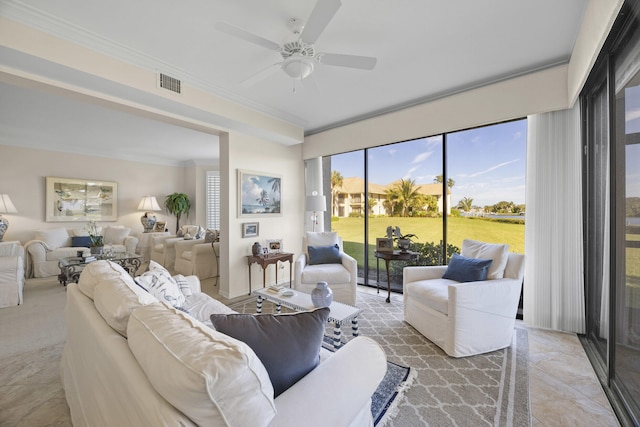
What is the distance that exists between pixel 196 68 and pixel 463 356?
382cm

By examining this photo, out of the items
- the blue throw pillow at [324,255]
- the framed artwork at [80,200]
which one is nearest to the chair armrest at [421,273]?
the blue throw pillow at [324,255]

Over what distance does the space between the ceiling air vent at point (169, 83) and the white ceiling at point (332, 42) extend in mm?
63

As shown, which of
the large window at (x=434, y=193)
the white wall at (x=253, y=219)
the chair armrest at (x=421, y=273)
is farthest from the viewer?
the white wall at (x=253, y=219)

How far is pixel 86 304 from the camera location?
1489mm

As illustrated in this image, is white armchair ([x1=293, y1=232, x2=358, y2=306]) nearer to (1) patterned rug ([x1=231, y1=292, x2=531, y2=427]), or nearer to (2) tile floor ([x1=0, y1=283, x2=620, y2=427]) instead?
(1) patterned rug ([x1=231, y1=292, x2=531, y2=427])

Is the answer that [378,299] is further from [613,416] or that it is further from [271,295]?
[613,416]

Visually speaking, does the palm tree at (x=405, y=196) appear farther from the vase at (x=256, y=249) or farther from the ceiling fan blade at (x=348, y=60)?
the ceiling fan blade at (x=348, y=60)

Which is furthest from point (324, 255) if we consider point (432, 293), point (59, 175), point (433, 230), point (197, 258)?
point (59, 175)

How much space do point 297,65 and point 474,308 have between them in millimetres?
2586

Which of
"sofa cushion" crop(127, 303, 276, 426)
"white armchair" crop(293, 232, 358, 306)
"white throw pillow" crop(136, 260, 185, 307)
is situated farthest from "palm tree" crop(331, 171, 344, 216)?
"sofa cushion" crop(127, 303, 276, 426)

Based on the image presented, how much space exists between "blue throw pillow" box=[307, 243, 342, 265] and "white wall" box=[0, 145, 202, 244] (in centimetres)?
522

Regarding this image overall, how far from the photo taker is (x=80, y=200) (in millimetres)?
5707

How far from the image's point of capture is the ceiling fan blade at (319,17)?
1546 millimetres

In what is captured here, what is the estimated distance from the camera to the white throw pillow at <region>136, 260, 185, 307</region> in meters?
1.91
